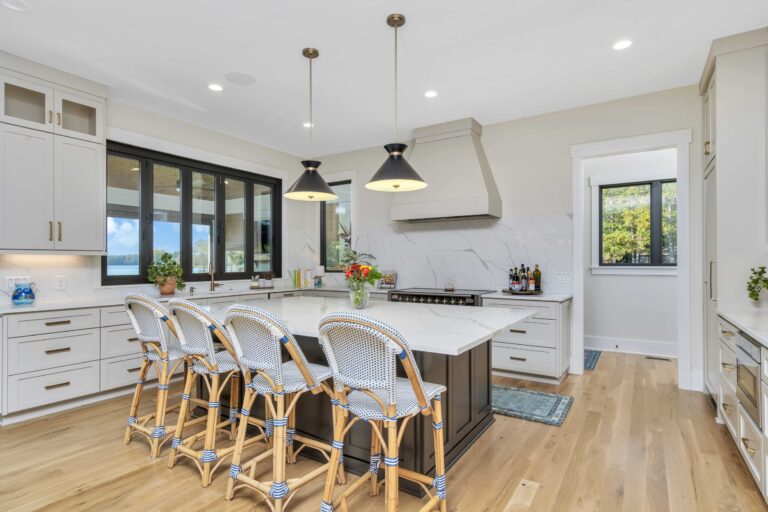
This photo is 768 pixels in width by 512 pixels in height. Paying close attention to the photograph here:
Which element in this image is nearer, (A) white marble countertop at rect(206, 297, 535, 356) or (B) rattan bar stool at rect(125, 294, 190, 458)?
(A) white marble countertop at rect(206, 297, 535, 356)

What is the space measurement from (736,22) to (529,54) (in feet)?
4.26

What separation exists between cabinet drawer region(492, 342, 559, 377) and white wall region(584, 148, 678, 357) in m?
1.99

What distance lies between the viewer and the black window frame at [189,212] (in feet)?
13.5

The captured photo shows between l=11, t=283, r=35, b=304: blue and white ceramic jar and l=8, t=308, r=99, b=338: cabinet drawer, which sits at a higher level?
l=11, t=283, r=35, b=304: blue and white ceramic jar

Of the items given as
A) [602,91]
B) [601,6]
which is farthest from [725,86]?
[601,6]

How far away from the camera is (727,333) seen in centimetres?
262

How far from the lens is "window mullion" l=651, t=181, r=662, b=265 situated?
5.20 metres

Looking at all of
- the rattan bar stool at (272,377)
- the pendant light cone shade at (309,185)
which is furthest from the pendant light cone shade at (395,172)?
the rattan bar stool at (272,377)

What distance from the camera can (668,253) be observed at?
5.18 m

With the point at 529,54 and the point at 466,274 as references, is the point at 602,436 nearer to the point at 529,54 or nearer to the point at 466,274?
the point at 466,274

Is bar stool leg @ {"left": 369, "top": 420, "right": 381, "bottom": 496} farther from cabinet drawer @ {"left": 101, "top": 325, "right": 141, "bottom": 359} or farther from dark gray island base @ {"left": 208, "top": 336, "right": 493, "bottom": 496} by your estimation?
cabinet drawer @ {"left": 101, "top": 325, "right": 141, "bottom": 359}

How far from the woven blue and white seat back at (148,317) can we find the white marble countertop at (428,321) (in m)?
0.30

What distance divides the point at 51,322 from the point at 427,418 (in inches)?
118

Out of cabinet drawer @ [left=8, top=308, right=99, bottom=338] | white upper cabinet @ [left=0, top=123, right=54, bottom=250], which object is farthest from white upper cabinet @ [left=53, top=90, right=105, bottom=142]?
cabinet drawer @ [left=8, top=308, right=99, bottom=338]
